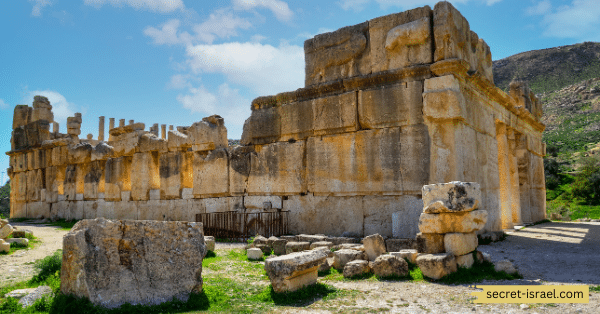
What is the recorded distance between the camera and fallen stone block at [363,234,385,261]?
6488 mm

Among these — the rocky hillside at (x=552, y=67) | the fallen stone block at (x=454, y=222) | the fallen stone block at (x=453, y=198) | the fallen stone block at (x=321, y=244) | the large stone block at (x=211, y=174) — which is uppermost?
the rocky hillside at (x=552, y=67)

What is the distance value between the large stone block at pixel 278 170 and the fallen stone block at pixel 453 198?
13.5ft

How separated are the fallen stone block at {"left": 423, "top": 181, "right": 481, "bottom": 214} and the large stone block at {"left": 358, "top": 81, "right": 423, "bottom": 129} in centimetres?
254

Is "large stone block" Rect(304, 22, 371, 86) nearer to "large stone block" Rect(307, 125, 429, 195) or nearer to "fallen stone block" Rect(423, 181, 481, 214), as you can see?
"large stone block" Rect(307, 125, 429, 195)

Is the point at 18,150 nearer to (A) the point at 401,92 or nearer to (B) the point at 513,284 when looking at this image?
(A) the point at 401,92

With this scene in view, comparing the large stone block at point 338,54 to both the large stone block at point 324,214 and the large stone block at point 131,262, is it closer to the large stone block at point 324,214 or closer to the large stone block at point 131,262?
the large stone block at point 324,214

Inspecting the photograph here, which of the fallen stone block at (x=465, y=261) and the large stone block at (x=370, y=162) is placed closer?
the fallen stone block at (x=465, y=261)

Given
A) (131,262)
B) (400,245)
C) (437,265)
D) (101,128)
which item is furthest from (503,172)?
(101,128)

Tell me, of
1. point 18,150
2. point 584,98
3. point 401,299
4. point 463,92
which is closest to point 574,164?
point 584,98

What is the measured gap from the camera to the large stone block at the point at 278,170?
9.89 m

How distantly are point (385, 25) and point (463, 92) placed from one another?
2180 millimetres

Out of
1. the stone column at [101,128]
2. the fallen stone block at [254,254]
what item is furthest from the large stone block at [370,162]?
the stone column at [101,128]

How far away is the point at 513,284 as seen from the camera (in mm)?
5074

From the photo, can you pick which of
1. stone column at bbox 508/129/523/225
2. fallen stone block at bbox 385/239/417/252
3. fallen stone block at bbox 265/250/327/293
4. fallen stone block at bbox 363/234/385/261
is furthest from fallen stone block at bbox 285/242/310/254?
stone column at bbox 508/129/523/225
